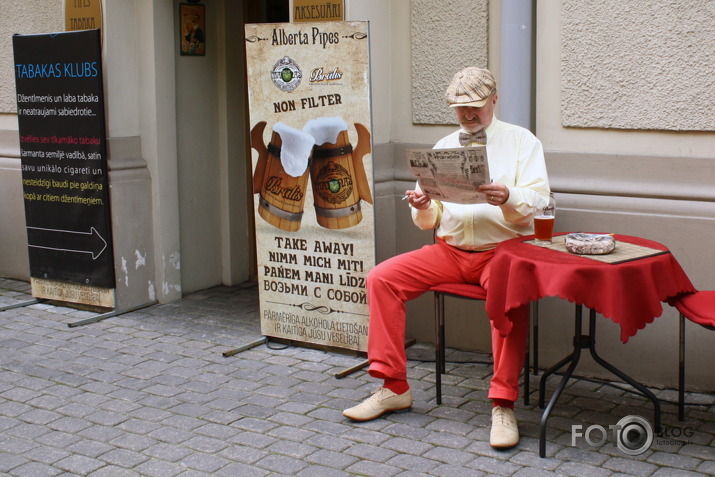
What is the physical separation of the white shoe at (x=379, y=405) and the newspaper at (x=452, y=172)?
3.28ft

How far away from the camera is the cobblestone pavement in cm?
412

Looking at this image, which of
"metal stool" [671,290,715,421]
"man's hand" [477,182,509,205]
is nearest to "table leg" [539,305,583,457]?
"metal stool" [671,290,715,421]

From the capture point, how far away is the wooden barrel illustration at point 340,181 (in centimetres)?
543

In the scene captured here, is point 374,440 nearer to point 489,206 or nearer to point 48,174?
point 489,206

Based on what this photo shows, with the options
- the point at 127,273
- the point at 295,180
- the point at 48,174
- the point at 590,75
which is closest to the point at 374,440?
the point at 295,180

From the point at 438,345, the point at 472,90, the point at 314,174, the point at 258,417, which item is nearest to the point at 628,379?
the point at 438,345

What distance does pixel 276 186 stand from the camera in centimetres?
574

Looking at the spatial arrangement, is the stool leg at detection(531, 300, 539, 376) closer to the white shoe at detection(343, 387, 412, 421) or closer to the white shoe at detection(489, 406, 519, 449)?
the white shoe at detection(489, 406, 519, 449)

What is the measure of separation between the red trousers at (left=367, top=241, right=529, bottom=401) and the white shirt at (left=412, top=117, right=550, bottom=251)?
3.5 inches

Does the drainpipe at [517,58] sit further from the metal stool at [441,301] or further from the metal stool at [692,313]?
the metal stool at [692,313]

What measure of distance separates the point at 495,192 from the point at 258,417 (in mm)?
1612

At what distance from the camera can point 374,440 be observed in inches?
173

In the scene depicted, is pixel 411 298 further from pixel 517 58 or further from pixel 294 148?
pixel 517 58

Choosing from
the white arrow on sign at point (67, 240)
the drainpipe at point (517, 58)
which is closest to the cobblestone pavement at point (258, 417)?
the white arrow on sign at point (67, 240)
